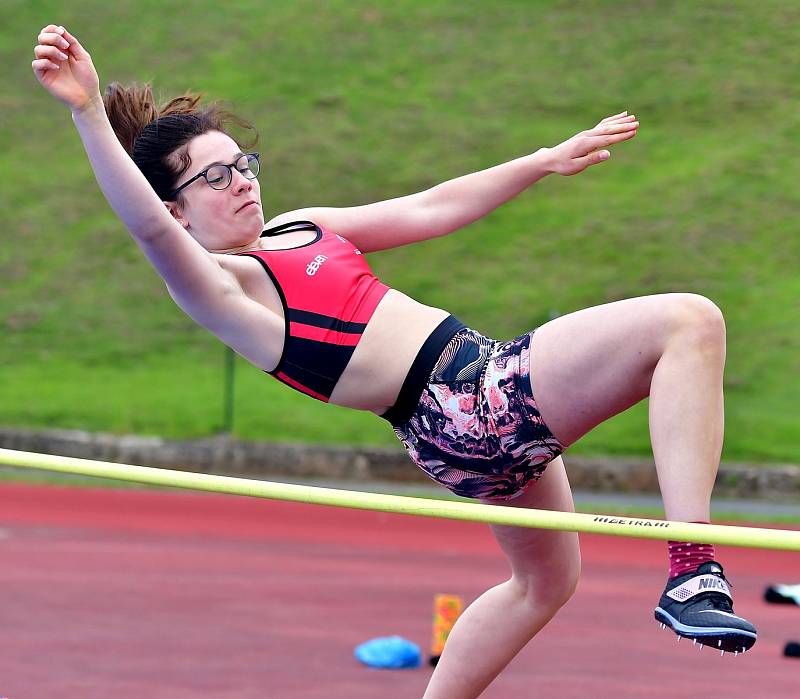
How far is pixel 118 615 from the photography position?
6.93 meters

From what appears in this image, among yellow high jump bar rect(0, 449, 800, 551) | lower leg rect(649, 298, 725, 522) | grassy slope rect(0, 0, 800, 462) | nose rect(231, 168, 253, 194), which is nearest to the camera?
yellow high jump bar rect(0, 449, 800, 551)

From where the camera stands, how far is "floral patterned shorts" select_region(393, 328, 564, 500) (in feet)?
10.4

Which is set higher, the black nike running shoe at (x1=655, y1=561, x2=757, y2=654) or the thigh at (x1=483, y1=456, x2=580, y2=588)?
the black nike running shoe at (x1=655, y1=561, x2=757, y2=654)

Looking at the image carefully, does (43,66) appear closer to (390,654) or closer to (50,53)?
(50,53)

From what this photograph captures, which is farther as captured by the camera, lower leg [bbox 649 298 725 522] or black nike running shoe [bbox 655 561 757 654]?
lower leg [bbox 649 298 725 522]

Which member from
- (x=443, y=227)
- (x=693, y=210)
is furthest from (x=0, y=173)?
(x=443, y=227)

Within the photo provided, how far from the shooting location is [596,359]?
3053 mm

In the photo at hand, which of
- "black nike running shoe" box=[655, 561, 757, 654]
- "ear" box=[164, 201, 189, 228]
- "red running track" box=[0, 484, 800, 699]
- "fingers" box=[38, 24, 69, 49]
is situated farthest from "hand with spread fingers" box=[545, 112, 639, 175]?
"red running track" box=[0, 484, 800, 699]

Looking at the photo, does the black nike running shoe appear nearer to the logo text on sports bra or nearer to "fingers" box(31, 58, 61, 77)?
the logo text on sports bra

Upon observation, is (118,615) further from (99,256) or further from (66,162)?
(66,162)

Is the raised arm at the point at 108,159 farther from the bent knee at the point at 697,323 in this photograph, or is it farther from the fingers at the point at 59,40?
the bent knee at the point at 697,323

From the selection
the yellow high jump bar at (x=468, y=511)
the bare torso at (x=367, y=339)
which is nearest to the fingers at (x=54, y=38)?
the bare torso at (x=367, y=339)

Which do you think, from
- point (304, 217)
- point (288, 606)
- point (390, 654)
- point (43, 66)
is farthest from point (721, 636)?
point (288, 606)

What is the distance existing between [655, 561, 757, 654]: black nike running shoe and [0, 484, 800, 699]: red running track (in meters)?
2.57
